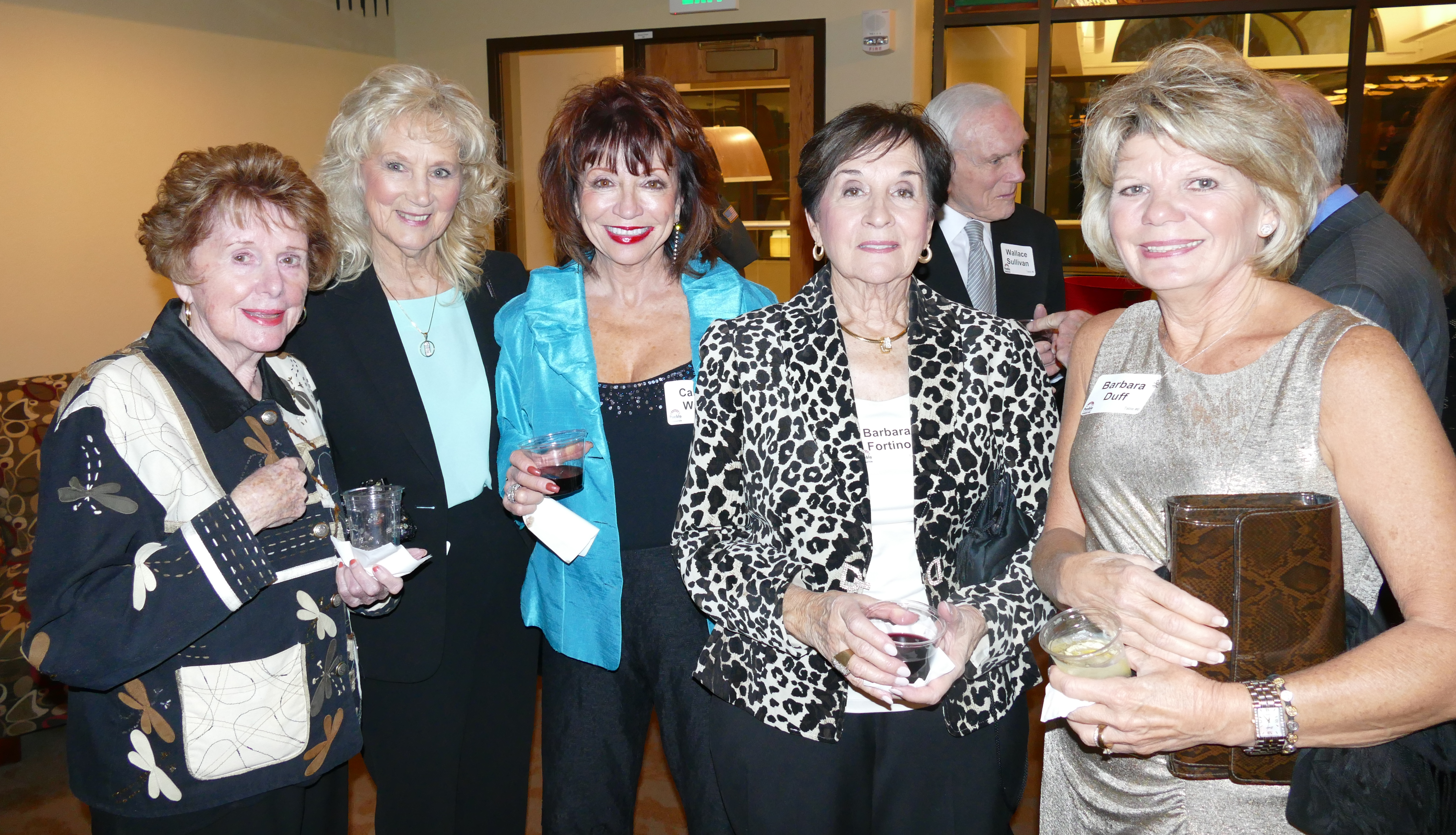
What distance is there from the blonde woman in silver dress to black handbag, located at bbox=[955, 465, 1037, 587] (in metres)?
0.10

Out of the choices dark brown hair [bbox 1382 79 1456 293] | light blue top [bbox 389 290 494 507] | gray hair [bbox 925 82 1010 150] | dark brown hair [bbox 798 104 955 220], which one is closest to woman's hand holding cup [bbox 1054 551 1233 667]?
dark brown hair [bbox 798 104 955 220]

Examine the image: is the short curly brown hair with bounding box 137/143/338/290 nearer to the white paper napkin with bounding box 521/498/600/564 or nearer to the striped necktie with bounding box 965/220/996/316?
the white paper napkin with bounding box 521/498/600/564

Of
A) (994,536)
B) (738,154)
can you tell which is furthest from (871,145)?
(738,154)

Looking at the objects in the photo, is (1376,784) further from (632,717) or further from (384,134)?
(384,134)

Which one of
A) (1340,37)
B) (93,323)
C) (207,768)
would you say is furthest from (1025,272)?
(93,323)

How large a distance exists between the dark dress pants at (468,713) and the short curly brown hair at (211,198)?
81 centimetres

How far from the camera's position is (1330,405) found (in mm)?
1343

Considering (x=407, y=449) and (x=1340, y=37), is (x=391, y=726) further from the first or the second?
(x=1340, y=37)

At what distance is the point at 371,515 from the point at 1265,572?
5.24ft

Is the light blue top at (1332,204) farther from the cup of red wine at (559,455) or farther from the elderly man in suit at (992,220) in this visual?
the cup of red wine at (559,455)

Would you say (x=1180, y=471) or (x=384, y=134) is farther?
(x=384, y=134)

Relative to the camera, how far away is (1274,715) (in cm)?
128

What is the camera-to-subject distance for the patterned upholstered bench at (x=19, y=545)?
3713 mm

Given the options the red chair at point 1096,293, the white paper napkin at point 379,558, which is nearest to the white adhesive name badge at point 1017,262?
the red chair at point 1096,293
